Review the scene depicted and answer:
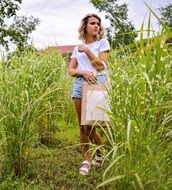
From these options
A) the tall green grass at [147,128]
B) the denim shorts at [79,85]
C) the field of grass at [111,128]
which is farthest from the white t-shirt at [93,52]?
the tall green grass at [147,128]

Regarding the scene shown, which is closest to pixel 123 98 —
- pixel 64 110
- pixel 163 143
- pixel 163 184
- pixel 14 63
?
pixel 163 143

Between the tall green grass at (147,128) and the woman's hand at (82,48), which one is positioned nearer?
the tall green grass at (147,128)

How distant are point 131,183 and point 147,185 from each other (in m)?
0.11

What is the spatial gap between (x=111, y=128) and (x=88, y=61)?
1031 millimetres

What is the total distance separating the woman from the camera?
16.1 feet

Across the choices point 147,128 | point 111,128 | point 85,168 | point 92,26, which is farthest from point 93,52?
point 147,128

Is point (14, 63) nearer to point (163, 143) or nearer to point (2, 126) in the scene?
point (2, 126)

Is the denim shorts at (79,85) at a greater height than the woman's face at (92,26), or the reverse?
the woman's face at (92,26)

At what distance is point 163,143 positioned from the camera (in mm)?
3299

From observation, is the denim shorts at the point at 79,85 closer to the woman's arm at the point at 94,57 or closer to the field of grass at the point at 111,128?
the woman's arm at the point at 94,57

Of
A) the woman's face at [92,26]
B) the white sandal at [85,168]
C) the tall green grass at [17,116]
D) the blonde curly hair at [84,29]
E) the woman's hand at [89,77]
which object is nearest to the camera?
the tall green grass at [17,116]

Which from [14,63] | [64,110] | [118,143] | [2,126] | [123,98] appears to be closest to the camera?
[118,143]

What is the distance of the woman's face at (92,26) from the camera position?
512 cm

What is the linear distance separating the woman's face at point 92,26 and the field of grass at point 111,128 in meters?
0.40
